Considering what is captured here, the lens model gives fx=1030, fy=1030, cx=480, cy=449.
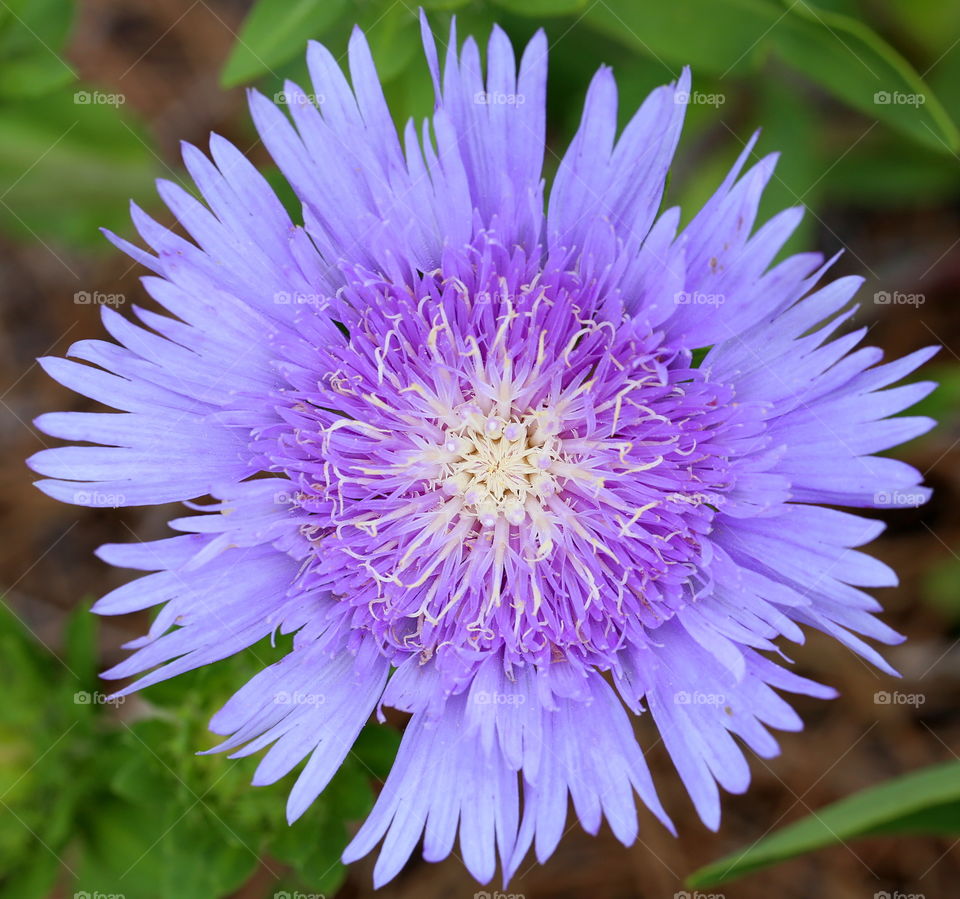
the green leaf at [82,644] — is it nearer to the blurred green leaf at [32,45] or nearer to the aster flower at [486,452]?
the aster flower at [486,452]

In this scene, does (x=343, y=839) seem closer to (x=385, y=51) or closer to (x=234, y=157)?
(x=234, y=157)

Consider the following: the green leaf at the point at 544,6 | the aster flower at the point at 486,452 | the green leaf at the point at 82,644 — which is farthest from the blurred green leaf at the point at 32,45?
the green leaf at the point at 82,644

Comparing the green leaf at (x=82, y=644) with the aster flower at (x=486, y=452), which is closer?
the aster flower at (x=486, y=452)

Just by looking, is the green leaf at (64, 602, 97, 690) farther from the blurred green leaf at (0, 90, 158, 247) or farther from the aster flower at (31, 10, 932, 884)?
the blurred green leaf at (0, 90, 158, 247)

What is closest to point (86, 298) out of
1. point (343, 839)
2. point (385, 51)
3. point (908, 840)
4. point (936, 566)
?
point (385, 51)

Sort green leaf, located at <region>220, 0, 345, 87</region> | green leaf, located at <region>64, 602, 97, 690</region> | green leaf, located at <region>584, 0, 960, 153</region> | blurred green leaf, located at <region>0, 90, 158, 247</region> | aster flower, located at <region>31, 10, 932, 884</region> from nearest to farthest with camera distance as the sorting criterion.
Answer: aster flower, located at <region>31, 10, 932, 884</region> → green leaf, located at <region>220, 0, 345, 87</region> → green leaf, located at <region>584, 0, 960, 153</region> → green leaf, located at <region>64, 602, 97, 690</region> → blurred green leaf, located at <region>0, 90, 158, 247</region>

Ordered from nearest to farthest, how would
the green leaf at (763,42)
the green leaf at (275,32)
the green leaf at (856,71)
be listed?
the green leaf at (275,32)
the green leaf at (856,71)
the green leaf at (763,42)

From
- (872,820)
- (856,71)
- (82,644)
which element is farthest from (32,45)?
(872,820)

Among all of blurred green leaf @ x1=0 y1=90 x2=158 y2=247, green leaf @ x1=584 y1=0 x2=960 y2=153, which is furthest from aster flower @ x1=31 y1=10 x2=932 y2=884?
blurred green leaf @ x1=0 y1=90 x2=158 y2=247
